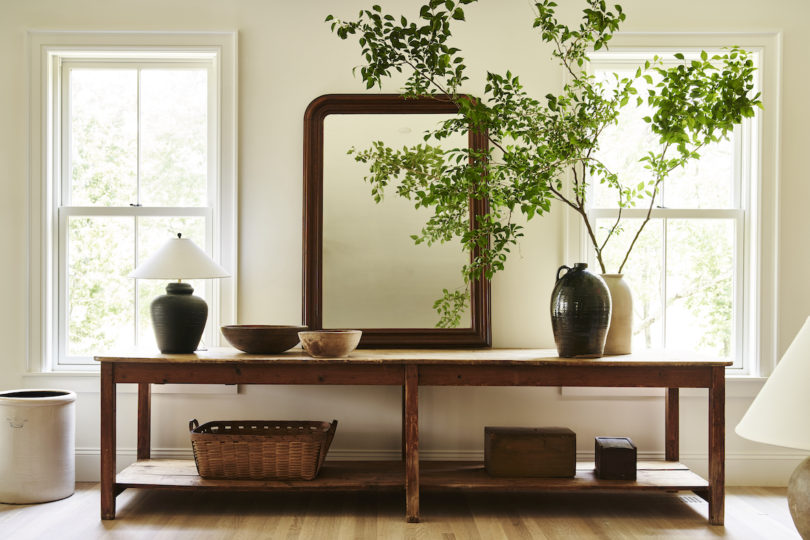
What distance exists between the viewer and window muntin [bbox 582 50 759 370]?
13.3ft

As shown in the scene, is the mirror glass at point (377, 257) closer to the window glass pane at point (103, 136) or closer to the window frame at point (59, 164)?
the window frame at point (59, 164)

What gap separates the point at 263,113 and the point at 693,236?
8.68 feet

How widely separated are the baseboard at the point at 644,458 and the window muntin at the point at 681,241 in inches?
21.8

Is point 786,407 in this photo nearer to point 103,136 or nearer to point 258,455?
point 258,455

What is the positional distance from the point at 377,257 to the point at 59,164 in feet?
6.43

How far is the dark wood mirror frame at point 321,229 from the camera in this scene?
12.6 ft

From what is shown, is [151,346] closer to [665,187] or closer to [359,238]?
[359,238]

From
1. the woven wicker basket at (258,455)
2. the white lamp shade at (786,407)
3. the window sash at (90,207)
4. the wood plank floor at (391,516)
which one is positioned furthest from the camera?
the window sash at (90,207)

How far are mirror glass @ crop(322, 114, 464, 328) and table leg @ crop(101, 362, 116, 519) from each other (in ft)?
3.85

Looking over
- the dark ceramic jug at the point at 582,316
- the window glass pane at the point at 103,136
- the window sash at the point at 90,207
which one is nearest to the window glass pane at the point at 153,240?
the window sash at the point at 90,207

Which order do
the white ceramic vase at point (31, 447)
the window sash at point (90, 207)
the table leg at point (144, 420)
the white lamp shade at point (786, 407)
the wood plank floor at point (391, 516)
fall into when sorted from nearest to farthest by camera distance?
the white lamp shade at point (786, 407), the wood plank floor at point (391, 516), the white ceramic vase at point (31, 447), the table leg at point (144, 420), the window sash at point (90, 207)

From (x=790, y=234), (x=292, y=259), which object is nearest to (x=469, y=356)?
(x=292, y=259)

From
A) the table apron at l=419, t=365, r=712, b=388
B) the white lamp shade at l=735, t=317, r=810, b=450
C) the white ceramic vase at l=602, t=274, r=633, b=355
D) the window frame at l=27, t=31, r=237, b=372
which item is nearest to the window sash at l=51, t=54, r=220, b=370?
the window frame at l=27, t=31, r=237, b=372

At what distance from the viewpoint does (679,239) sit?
13.3 ft
